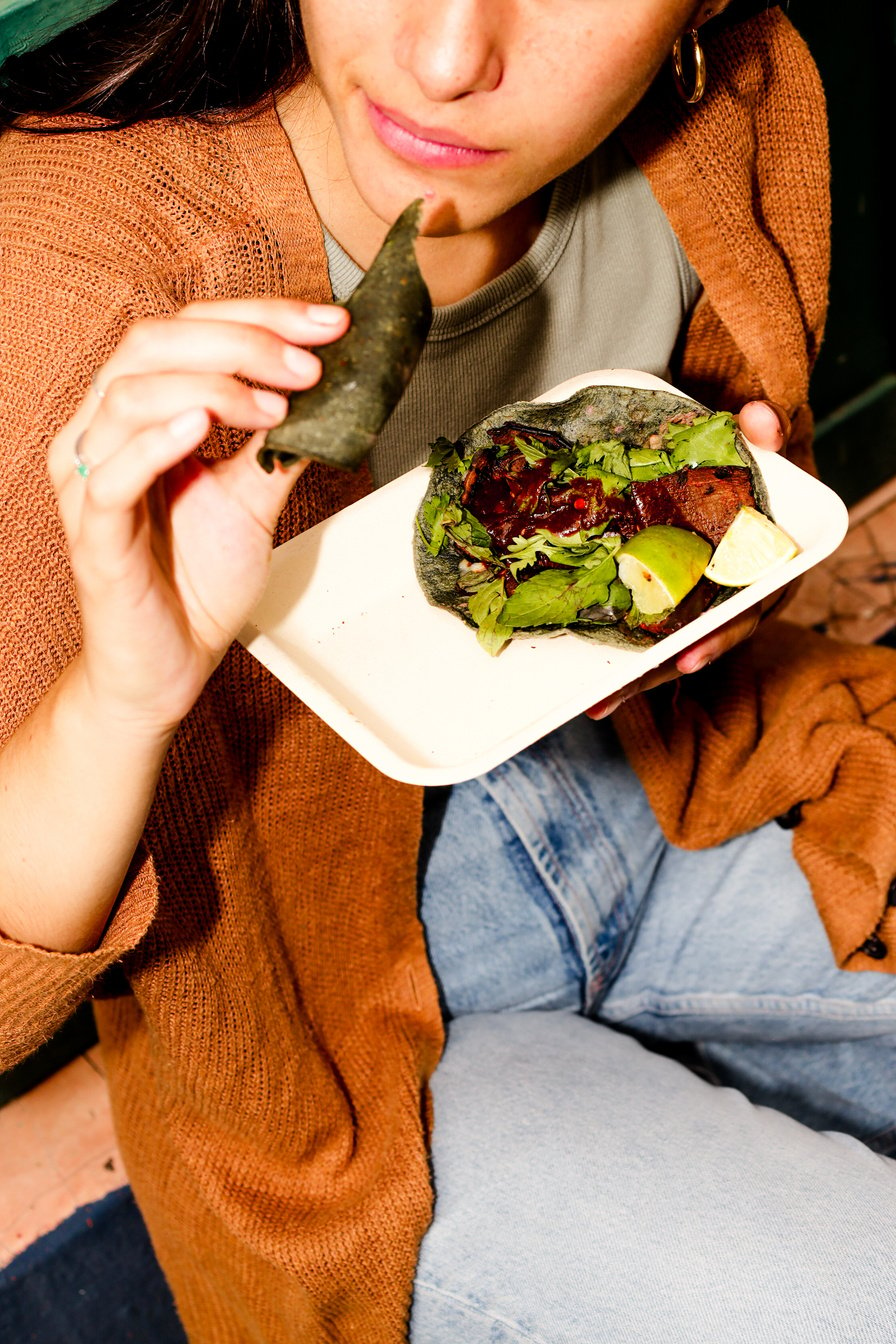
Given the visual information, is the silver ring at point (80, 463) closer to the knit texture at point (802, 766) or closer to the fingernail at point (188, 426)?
the fingernail at point (188, 426)

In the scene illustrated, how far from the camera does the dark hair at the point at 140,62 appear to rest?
113cm

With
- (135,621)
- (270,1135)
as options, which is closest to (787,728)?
(270,1135)

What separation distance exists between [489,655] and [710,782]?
59cm

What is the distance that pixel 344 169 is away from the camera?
1.23 m

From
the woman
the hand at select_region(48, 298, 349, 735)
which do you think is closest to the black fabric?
the woman

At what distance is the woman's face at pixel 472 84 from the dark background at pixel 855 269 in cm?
121

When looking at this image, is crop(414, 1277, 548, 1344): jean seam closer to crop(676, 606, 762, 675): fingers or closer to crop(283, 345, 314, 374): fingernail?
crop(676, 606, 762, 675): fingers

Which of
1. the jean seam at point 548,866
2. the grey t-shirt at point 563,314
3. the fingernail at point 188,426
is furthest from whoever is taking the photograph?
the jean seam at point 548,866

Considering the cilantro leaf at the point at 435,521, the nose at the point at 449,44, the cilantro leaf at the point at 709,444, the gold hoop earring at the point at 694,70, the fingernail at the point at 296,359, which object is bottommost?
the cilantro leaf at the point at 709,444

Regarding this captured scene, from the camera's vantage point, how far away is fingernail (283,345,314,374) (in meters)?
0.82

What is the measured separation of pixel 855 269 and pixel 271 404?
7.17 feet

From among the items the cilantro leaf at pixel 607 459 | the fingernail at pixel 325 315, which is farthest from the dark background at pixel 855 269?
the fingernail at pixel 325 315

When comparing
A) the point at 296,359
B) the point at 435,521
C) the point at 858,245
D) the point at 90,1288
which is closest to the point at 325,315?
the point at 296,359

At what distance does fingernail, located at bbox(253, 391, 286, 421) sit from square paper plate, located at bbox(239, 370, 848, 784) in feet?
0.89
